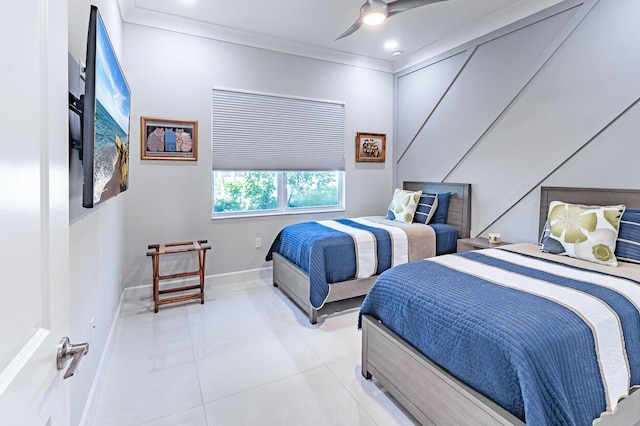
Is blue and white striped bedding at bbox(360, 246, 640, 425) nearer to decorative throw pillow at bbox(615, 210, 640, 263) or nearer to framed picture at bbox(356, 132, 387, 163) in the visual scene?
decorative throw pillow at bbox(615, 210, 640, 263)

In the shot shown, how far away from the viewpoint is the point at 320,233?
10.6 feet

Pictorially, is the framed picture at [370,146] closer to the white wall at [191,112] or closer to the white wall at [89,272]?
the white wall at [191,112]

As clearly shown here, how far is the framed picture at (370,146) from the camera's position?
15.5ft

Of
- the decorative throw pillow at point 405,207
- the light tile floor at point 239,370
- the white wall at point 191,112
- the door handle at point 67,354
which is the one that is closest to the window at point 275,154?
the white wall at point 191,112

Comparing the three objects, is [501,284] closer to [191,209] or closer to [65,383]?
[65,383]

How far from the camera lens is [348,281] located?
313cm

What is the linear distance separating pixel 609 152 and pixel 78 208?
365cm

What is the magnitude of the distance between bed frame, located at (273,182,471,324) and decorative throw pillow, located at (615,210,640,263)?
1577mm

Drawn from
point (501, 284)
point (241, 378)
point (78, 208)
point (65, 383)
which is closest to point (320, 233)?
point (241, 378)

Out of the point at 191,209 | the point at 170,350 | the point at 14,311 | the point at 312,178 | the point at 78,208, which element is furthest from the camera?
the point at 312,178

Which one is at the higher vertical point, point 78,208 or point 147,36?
point 147,36

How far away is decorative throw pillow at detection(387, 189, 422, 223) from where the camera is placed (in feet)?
13.2

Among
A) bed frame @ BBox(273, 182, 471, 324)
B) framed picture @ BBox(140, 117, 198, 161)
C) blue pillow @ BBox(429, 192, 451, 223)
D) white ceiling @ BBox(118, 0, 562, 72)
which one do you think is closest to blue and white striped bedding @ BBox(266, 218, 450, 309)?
bed frame @ BBox(273, 182, 471, 324)

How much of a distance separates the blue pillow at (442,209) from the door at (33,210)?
3805 millimetres
